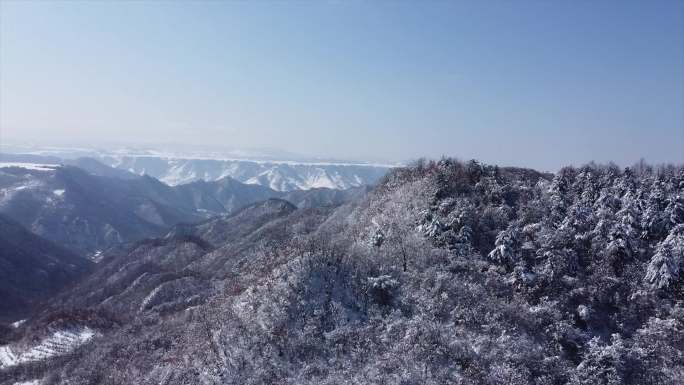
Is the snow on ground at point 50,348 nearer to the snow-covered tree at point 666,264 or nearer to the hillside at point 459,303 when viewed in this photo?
the hillside at point 459,303

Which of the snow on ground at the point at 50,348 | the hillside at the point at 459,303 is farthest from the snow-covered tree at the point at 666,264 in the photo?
the snow on ground at the point at 50,348

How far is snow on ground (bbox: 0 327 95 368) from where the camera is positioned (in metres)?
92.9

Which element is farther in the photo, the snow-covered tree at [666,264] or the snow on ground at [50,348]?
the snow on ground at [50,348]

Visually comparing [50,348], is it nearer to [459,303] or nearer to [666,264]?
[459,303]

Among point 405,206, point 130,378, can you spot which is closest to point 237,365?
point 130,378

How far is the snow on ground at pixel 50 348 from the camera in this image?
92.9 m

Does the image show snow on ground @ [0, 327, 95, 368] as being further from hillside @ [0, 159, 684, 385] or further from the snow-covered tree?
the snow-covered tree

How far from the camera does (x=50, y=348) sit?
95.8 metres

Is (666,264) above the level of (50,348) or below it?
above

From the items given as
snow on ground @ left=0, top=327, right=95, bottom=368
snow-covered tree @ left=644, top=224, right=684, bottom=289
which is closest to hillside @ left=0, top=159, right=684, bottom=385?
snow-covered tree @ left=644, top=224, right=684, bottom=289

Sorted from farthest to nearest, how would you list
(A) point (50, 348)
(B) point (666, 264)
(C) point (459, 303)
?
(A) point (50, 348), (C) point (459, 303), (B) point (666, 264)

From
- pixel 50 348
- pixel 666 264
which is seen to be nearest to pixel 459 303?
pixel 666 264

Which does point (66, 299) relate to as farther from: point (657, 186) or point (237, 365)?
point (657, 186)

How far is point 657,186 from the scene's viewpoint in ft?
243
